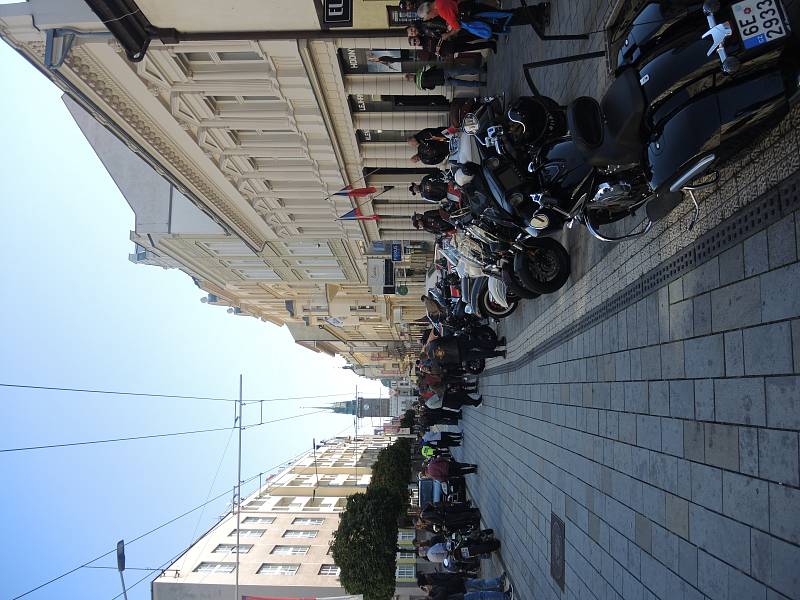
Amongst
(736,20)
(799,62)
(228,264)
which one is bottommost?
(799,62)

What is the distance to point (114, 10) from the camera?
12031 mm

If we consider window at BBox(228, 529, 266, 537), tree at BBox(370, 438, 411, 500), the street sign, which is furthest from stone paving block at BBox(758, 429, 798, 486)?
window at BBox(228, 529, 266, 537)

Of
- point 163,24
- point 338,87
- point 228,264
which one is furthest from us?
point 228,264

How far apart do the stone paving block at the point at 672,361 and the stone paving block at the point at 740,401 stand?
2.00ft

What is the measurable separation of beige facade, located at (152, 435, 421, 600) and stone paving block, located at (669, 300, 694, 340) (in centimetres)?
2415

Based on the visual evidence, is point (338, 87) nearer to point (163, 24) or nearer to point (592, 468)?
point (163, 24)

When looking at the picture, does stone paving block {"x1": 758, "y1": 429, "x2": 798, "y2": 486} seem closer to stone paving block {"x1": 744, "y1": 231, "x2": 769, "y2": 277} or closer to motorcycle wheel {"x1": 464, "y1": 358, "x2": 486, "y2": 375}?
stone paving block {"x1": 744, "y1": 231, "x2": 769, "y2": 277}

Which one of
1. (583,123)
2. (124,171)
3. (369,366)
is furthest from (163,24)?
(369,366)

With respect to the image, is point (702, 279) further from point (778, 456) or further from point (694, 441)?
point (778, 456)

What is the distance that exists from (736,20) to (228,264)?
103 feet

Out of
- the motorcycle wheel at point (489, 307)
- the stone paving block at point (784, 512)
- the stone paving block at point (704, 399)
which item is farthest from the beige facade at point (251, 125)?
the stone paving block at point (784, 512)

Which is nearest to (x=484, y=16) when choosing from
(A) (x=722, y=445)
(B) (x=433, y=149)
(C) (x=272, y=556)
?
(B) (x=433, y=149)

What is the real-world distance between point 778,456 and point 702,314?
1.48m

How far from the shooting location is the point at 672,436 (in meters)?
5.30
